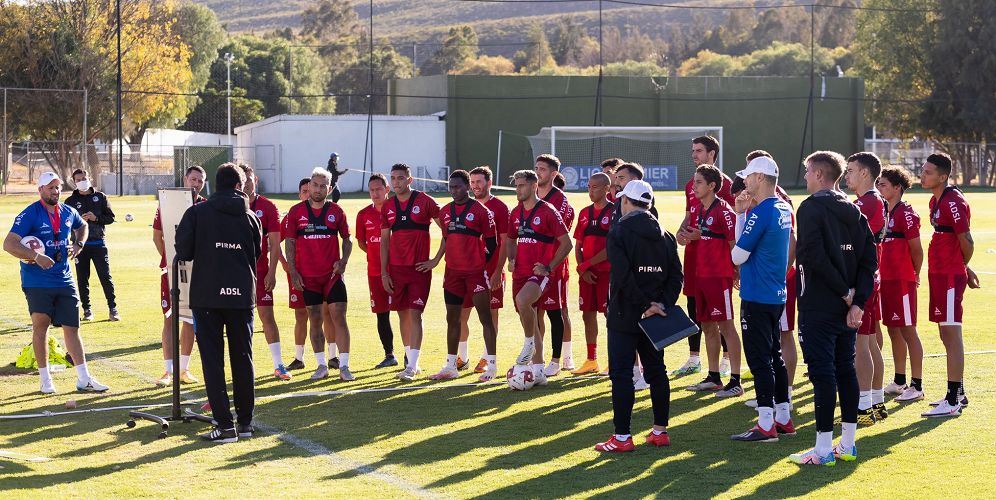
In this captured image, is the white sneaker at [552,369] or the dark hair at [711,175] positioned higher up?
the dark hair at [711,175]

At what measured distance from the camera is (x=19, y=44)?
5591cm

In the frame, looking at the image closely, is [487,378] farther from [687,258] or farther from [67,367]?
[67,367]

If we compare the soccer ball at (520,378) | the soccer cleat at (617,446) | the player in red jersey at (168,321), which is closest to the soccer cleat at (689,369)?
the soccer ball at (520,378)

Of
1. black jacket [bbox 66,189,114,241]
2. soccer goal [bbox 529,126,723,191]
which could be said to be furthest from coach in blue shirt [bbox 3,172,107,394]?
soccer goal [bbox 529,126,723,191]

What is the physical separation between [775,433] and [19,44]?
180ft

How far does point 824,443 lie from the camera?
24.5ft

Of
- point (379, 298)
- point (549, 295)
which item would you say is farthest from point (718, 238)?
point (379, 298)

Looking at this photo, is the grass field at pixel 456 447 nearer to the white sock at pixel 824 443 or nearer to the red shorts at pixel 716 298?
the white sock at pixel 824 443

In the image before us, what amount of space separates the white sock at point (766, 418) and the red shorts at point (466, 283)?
135 inches

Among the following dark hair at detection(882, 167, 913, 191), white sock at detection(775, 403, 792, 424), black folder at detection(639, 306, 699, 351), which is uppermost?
dark hair at detection(882, 167, 913, 191)

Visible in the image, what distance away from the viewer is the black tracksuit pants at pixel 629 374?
25.9 feet

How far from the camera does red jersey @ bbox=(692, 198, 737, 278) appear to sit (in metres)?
9.93

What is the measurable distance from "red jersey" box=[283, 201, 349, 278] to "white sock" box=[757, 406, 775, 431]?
448 cm

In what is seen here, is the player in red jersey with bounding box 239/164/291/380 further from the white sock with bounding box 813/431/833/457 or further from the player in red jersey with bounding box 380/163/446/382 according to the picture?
the white sock with bounding box 813/431/833/457
